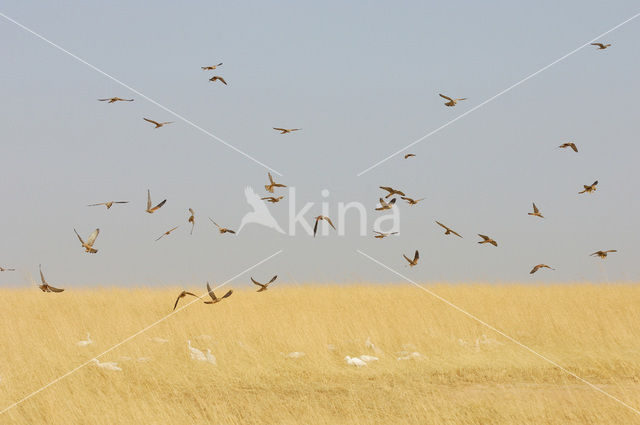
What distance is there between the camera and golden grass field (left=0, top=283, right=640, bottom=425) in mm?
10070

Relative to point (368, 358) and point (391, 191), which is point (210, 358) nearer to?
point (368, 358)

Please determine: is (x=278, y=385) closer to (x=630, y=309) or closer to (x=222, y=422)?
(x=222, y=422)

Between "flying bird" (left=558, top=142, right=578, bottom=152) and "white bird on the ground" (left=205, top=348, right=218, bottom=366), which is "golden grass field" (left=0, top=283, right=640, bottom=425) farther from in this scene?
"flying bird" (left=558, top=142, right=578, bottom=152)

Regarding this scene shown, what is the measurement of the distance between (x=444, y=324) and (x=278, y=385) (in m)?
5.12

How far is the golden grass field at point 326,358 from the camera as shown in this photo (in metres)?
10.1

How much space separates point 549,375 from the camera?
12172 mm

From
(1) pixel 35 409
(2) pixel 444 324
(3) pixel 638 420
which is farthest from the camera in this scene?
(2) pixel 444 324

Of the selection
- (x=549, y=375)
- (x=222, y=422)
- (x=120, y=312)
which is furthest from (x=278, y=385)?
(x=120, y=312)

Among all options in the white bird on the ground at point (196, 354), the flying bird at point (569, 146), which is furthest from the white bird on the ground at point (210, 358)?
the flying bird at point (569, 146)

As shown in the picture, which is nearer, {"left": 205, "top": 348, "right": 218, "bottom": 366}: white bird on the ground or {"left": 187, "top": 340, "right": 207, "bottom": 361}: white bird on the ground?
{"left": 205, "top": 348, "right": 218, "bottom": 366}: white bird on the ground

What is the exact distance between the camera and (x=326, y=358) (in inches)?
519

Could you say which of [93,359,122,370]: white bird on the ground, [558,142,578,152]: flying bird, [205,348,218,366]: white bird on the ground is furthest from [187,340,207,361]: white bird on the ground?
[558,142,578,152]: flying bird

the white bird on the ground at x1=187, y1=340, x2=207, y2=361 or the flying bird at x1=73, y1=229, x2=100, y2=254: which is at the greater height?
the flying bird at x1=73, y1=229, x2=100, y2=254

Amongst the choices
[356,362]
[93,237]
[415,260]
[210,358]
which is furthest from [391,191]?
[93,237]
